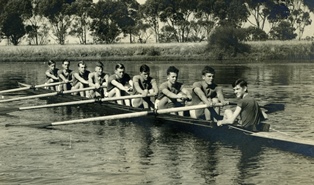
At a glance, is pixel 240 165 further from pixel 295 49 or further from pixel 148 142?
pixel 295 49

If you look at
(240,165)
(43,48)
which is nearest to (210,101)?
(240,165)

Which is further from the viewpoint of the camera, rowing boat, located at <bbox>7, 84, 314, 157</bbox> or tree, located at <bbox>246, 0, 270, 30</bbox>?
tree, located at <bbox>246, 0, 270, 30</bbox>

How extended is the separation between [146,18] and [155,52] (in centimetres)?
1351

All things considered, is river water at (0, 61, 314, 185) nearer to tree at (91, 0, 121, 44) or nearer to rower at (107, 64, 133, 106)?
rower at (107, 64, 133, 106)

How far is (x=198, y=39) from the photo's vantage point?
83438 mm

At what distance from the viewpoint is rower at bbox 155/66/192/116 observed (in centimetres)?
1627

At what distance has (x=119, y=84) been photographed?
1947cm

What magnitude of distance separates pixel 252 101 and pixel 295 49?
5724cm

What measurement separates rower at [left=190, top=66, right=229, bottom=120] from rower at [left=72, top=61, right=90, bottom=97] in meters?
7.62

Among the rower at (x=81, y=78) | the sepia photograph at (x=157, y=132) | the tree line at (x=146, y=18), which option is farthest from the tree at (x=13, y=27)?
the rower at (x=81, y=78)

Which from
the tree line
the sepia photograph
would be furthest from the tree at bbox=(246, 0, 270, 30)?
the sepia photograph

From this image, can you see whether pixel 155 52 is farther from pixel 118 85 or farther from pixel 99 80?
pixel 118 85

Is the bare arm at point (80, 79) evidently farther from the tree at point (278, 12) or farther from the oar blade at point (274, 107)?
the tree at point (278, 12)

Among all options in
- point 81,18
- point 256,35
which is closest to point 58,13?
point 81,18
